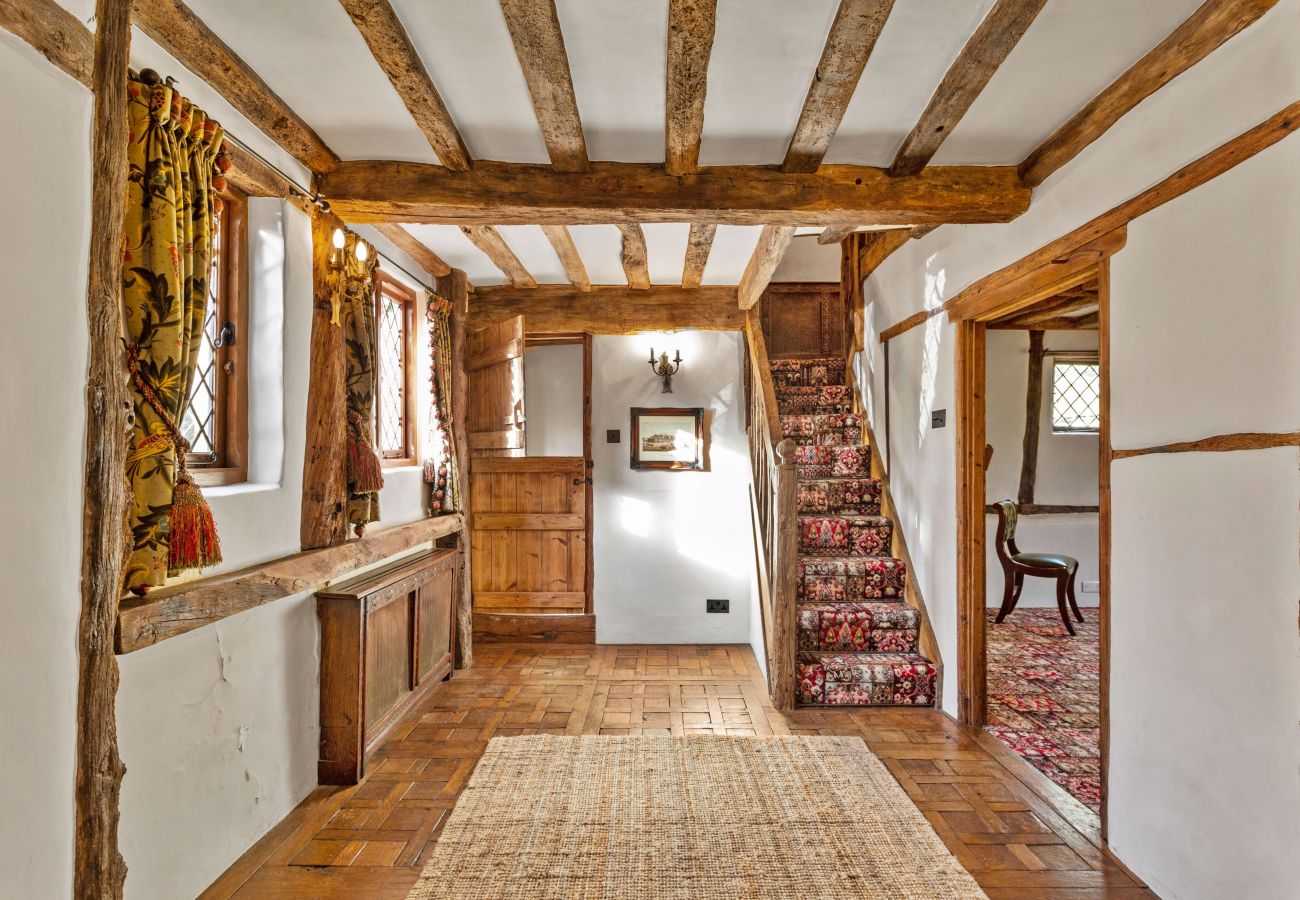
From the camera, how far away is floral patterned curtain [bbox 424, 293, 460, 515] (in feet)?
13.7

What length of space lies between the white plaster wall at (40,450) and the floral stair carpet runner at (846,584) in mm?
3061

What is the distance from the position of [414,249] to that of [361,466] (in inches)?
57.4

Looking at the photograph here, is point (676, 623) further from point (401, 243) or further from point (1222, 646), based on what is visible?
point (1222, 646)

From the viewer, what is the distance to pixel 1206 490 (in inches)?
78.9

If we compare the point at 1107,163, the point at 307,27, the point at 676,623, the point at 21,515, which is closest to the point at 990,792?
the point at 1107,163

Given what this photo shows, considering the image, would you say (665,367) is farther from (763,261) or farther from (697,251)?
(763,261)

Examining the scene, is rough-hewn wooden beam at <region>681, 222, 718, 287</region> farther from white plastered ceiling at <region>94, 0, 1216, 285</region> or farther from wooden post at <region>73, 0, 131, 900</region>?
wooden post at <region>73, 0, 131, 900</region>

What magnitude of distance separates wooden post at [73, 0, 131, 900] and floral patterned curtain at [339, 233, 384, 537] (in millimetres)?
1328

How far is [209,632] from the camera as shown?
7.24ft

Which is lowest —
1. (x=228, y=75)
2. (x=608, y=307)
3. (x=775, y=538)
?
(x=775, y=538)

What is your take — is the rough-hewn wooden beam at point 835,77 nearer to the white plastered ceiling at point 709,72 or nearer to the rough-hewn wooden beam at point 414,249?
the white plastered ceiling at point 709,72

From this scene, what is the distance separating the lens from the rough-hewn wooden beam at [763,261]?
3510 millimetres

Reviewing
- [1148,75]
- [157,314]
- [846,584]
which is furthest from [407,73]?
[846,584]

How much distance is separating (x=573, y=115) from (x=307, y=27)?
79cm
